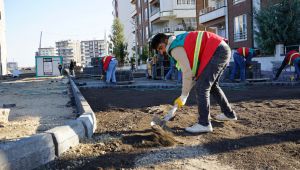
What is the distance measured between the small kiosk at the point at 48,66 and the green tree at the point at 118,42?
77.7ft

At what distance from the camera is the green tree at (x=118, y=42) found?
57.0 meters

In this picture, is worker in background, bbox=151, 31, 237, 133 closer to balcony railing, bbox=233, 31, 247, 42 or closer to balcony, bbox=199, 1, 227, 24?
balcony railing, bbox=233, 31, 247, 42

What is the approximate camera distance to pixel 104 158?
11.6 feet

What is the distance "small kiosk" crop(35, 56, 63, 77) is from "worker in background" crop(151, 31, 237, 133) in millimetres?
29927

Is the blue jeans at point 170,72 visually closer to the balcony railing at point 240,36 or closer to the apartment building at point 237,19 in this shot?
the apartment building at point 237,19

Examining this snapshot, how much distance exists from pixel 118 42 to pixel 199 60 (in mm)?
53076

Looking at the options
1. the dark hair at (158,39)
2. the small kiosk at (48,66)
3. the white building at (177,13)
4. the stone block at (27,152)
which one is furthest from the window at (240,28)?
the stone block at (27,152)

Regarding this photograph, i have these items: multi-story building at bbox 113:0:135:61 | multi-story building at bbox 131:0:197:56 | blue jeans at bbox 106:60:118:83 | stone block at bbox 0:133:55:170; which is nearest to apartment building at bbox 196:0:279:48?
multi-story building at bbox 131:0:197:56

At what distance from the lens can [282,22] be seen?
19.8 m

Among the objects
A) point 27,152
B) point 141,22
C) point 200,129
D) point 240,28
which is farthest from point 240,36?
point 141,22

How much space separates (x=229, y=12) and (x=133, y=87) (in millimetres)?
16842

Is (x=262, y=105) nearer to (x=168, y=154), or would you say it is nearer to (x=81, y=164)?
(x=168, y=154)

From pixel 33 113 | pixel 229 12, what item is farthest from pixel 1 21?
pixel 33 113

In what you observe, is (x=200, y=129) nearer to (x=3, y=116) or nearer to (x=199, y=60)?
(x=199, y=60)
